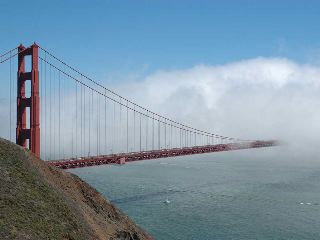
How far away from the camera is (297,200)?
252ft

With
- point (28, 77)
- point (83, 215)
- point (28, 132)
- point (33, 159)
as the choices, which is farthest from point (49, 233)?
point (28, 77)

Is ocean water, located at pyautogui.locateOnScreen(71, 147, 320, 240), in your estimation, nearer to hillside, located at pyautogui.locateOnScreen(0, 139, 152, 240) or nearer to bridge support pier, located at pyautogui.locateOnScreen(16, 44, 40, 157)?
hillside, located at pyautogui.locateOnScreen(0, 139, 152, 240)

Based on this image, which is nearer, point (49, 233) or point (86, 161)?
point (49, 233)

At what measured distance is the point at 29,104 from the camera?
1902 inches

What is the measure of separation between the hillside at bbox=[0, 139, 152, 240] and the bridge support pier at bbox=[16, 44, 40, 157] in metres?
8.57

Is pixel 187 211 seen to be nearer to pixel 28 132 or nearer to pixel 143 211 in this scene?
pixel 143 211

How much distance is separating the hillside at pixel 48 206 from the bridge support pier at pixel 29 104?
337 inches

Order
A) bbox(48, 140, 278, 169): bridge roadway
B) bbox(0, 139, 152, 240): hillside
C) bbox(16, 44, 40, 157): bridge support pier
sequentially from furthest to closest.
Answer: bbox(48, 140, 278, 169): bridge roadway
bbox(16, 44, 40, 157): bridge support pier
bbox(0, 139, 152, 240): hillside

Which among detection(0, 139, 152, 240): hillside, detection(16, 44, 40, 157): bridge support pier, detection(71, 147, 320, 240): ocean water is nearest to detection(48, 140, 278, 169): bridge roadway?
detection(16, 44, 40, 157): bridge support pier

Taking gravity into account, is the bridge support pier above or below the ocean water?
above

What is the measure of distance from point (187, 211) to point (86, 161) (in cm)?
1729

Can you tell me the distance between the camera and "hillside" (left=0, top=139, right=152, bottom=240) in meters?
27.2

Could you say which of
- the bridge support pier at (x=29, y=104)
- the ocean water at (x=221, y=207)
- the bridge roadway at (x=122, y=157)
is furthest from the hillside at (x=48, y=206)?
the ocean water at (x=221, y=207)

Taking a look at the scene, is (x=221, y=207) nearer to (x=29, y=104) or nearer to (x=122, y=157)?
(x=122, y=157)
